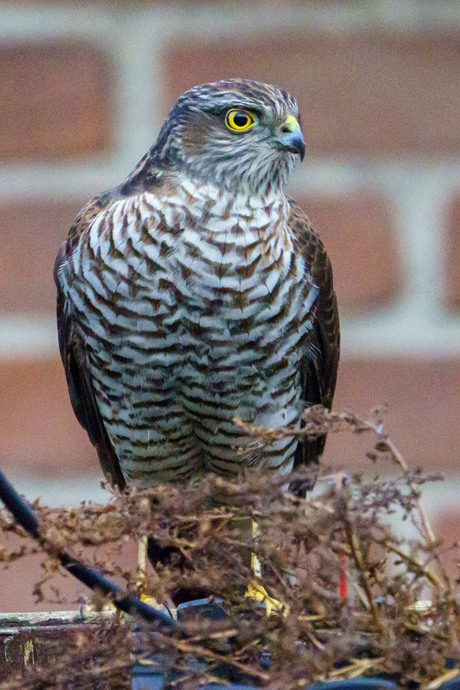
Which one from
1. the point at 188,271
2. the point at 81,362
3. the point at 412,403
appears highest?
the point at 188,271

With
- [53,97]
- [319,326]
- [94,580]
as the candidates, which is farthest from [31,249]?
[94,580]

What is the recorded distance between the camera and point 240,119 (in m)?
0.84

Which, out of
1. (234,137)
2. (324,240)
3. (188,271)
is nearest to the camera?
(188,271)

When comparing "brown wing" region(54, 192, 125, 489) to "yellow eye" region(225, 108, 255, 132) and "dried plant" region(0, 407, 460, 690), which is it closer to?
"yellow eye" region(225, 108, 255, 132)

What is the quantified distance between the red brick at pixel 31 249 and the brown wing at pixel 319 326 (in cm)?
40

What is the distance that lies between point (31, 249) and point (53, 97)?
18 cm

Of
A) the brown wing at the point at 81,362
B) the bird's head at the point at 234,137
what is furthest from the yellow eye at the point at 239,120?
the brown wing at the point at 81,362

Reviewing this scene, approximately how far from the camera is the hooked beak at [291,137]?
816mm

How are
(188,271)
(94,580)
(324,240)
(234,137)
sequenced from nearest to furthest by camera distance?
(94,580) < (188,271) < (234,137) < (324,240)

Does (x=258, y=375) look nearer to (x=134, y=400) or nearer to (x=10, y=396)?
(x=134, y=400)

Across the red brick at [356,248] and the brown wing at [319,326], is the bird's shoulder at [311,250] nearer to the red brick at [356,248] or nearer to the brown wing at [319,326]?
the brown wing at [319,326]

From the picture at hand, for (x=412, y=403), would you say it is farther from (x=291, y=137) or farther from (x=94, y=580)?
(x=94, y=580)

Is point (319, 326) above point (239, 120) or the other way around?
the other way around

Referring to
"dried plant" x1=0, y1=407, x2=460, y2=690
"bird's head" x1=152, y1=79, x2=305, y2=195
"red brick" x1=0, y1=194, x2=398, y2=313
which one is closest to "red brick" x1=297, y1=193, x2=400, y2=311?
"red brick" x1=0, y1=194, x2=398, y2=313
